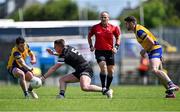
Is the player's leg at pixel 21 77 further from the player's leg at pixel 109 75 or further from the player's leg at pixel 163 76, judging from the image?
the player's leg at pixel 163 76

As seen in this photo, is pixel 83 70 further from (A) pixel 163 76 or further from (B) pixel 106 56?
(B) pixel 106 56

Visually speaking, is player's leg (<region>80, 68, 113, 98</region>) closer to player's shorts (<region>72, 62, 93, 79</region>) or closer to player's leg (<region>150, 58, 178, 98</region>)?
player's shorts (<region>72, 62, 93, 79</region>)

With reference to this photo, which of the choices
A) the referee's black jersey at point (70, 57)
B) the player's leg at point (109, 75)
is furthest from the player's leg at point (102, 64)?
the referee's black jersey at point (70, 57)

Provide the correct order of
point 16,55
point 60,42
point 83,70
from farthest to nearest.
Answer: point 16,55
point 83,70
point 60,42

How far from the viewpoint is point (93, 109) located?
16.7 m

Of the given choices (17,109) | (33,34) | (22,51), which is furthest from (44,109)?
(33,34)

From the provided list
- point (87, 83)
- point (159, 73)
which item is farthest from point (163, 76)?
point (87, 83)

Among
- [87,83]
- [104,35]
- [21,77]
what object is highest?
[104,35]

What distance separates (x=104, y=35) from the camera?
2253cm

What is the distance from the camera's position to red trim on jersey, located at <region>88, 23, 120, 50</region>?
22.5m

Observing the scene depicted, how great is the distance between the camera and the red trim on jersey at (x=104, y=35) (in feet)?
73.7

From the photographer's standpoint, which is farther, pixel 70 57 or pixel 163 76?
pixel 163 76

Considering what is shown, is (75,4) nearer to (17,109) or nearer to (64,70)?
(64,70)

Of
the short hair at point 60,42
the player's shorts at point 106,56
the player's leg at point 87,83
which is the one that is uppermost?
the short hair at point 60,42
